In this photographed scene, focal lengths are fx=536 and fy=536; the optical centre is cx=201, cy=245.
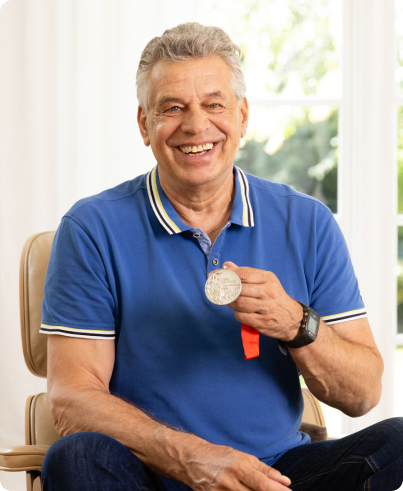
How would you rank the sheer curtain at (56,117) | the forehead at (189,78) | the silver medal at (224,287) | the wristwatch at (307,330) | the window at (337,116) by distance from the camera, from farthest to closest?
the window at (337,116)
the sheer curtain at (56,117)
the forehead at (189,78)
the wristwatch at (307,330)
the silver medal at (224,287)

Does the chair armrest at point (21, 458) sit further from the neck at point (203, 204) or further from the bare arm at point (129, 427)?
the neck at point (203, 204)

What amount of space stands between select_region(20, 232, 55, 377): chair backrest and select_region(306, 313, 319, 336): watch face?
816mm

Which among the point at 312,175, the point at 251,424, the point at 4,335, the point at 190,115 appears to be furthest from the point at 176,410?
the point at 312,175

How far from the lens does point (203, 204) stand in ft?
5.32

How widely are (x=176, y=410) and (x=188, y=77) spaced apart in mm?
900

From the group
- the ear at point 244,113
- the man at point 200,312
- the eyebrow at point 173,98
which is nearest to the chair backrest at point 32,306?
the man at point 200,312

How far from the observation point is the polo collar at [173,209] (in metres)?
1.51

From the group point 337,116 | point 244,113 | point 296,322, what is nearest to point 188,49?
point 244,113

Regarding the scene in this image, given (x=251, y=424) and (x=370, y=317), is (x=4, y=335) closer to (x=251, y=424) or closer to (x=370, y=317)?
(x=251, y=424)

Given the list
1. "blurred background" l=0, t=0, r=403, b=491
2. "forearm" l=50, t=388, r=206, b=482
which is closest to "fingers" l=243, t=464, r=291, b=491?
"forearm" l=50, t=388, r=206, b=482

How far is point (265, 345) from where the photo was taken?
4.89ft

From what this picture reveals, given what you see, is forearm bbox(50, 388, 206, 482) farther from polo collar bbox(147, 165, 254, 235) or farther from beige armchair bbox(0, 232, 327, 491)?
polo collar bbox(147, 165, 254, 235)

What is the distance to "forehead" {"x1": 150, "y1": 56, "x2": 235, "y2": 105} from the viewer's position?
149 cm

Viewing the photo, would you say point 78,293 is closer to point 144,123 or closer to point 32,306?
point 32,306
